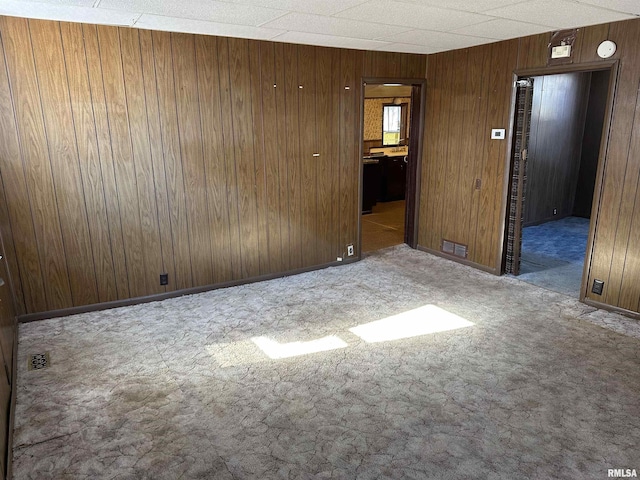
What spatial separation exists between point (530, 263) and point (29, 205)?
5104 mm

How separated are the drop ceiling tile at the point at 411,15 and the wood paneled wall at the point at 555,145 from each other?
3.34 meters

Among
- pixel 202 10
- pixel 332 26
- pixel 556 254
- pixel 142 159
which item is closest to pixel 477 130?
pixel 556 254

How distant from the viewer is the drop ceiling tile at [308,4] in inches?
112

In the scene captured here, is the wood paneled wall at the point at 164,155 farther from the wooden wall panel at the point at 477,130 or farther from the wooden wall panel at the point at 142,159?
the wooden wall panel at the point at 477,130

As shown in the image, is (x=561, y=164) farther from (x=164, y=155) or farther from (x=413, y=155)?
(x=164, y=155)

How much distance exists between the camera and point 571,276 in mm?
4680

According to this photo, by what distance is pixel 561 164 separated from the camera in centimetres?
698

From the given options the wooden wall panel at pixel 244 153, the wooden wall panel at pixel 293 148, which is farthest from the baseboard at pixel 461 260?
the wooden wall panel at pixel 244 153

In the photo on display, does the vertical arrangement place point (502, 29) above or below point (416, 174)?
above

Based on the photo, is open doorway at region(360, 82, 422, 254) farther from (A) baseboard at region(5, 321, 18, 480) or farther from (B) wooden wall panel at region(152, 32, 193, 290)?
(A) baseboard at region(5, 321, 18, 480)

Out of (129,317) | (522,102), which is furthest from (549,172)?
(129,317)

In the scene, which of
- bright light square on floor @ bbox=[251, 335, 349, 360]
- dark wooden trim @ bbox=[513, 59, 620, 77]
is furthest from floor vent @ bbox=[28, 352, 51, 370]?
dark wooden trim @ bbox=[513, 59, 620, 77]

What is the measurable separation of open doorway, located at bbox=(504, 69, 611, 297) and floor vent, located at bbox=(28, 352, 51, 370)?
15.6 ft

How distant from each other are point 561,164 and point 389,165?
308 cm
